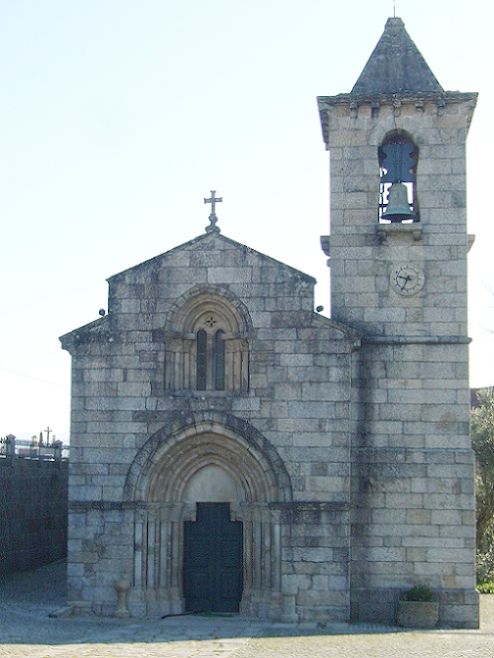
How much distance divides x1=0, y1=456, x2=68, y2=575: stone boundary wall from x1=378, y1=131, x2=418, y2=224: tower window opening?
11280mm

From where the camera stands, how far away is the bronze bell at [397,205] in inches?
814

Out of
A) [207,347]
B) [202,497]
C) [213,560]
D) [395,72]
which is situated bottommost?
[213,560]

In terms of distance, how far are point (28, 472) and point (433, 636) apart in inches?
509

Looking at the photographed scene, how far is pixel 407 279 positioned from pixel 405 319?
30.5 inches

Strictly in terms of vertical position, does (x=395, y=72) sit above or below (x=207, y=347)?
above

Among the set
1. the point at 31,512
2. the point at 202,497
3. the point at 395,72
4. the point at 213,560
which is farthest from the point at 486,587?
the point at 395,72

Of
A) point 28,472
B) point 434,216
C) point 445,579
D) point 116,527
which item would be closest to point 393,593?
point 445,579

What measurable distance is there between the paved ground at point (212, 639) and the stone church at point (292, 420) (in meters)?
0.72

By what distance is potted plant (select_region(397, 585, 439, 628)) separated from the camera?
62.7 ft

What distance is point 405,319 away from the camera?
20.4 m

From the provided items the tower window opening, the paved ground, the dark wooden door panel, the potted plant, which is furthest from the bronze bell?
the paved ground

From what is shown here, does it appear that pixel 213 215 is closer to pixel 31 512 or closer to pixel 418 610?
pixel 418 610

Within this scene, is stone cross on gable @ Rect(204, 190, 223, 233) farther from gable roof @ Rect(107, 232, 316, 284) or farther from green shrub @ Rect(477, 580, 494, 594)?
green shrub @ Rect(477, 580, 494, 594)

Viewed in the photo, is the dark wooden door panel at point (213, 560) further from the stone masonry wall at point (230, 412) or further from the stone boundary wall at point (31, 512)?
the stone boundary wall at point (31, 512)
